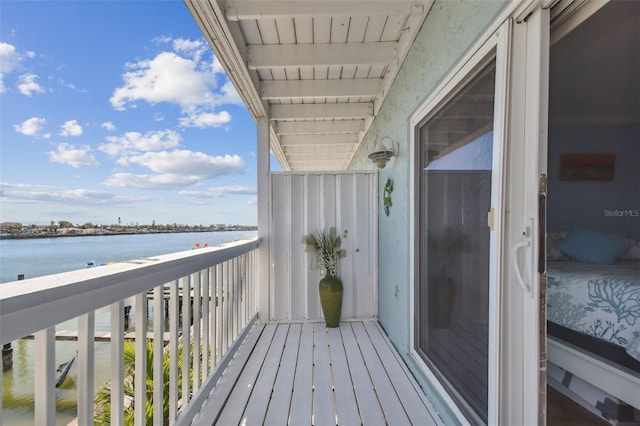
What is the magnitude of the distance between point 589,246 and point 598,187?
0.25 metres

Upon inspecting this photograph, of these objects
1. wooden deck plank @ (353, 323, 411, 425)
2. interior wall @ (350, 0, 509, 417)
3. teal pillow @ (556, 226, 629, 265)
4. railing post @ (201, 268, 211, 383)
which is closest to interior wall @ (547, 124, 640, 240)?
teal pillow @ (556, 226, 629, 265)

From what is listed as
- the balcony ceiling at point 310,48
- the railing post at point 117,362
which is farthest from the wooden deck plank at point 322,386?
the balcony ceiling at point 310,48

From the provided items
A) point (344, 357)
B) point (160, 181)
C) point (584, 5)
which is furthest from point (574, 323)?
point (160, 181)

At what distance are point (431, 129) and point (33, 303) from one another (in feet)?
6.59

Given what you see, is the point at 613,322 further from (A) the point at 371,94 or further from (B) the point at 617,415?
(A) the point at 371,94

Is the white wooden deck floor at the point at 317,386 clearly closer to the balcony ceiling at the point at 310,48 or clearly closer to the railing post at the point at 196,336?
the railing post at the point at 196,336

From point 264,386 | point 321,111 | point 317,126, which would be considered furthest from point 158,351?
point 317,126

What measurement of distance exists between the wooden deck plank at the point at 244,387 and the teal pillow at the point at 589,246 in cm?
192

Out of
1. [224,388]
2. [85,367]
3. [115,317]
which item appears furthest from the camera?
[224,388]

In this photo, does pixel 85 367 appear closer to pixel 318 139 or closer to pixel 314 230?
pixel 314 230

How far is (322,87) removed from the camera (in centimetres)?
296

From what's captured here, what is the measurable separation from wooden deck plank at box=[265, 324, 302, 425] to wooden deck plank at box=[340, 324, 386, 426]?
45 centimetres

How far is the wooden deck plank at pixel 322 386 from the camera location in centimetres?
166

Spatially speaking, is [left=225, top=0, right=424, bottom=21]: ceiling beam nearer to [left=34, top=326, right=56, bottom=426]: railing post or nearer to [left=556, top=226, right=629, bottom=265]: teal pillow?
[left=556, top=226, right=629, bottom=265]: teal pillow
